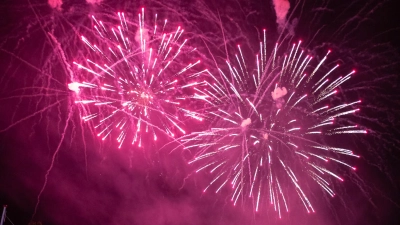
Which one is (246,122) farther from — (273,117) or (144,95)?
(144,95)

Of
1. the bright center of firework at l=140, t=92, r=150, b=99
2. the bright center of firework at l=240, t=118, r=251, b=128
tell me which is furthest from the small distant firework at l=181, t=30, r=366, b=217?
the bright center of firework at l=140, t=92, r=150, b=99

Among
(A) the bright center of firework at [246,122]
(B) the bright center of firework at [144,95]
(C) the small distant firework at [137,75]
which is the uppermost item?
(C) the small distant firework at [137,75]

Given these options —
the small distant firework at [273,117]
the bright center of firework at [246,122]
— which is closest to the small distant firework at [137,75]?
the small distant firework at [273,117]

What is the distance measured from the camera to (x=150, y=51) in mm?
7262

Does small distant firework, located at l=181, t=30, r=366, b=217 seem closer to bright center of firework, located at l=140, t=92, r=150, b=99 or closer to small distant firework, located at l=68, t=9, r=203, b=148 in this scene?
small distant firework, located at l=68, t=9, r=203, b=148

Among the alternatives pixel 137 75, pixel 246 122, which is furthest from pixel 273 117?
pixel 137 75

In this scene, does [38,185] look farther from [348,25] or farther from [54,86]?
[348,25]

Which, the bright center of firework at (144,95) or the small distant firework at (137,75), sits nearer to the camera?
the small distant firework at (137,75)

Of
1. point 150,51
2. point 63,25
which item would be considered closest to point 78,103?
point 63,25

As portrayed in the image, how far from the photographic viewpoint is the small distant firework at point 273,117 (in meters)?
7.28

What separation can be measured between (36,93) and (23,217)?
428 centimetres

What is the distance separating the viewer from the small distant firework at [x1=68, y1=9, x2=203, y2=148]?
7250mm

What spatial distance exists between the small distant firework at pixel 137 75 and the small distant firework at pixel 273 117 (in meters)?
0.65

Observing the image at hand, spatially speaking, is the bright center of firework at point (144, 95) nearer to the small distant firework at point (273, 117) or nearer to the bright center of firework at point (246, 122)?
the small distant firework at point (273, 117)
